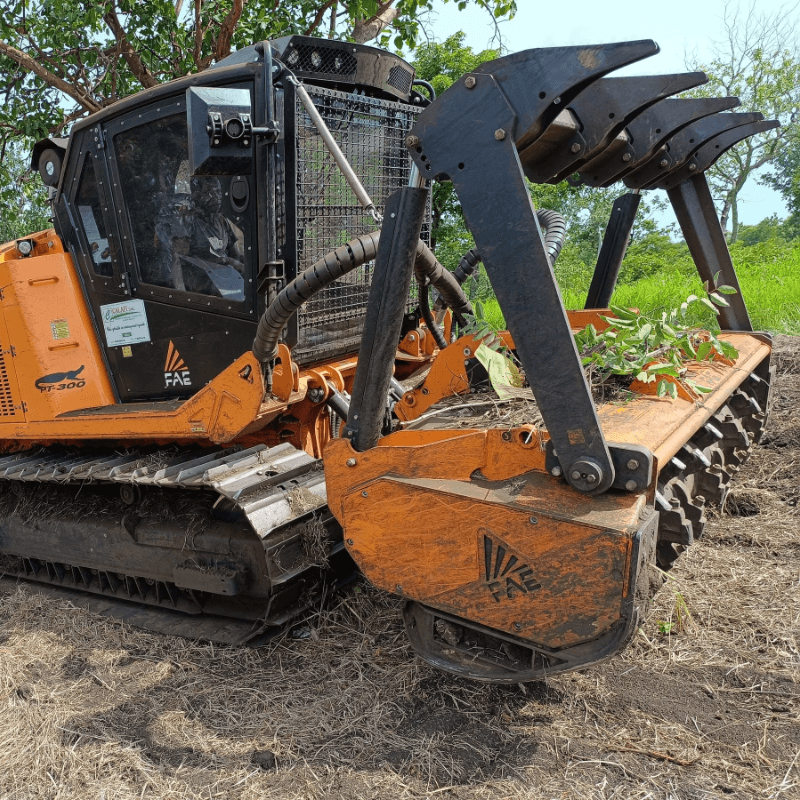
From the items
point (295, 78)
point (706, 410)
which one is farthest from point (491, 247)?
point (295, 78)

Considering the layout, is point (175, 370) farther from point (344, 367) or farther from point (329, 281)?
point (329, 281)

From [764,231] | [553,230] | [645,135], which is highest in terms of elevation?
[645,135]

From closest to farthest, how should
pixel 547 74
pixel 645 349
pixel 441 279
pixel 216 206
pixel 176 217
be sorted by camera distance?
pixel 547 74
pixel 441 279
pixel 645 349
pixel 216 206
pixel 176 217

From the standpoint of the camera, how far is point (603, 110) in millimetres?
2352

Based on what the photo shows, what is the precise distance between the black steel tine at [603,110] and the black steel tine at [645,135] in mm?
646

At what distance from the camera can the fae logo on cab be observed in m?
3.76

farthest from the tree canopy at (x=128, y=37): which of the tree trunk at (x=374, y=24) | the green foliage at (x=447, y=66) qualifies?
the green foliage at (x=447, y=66)

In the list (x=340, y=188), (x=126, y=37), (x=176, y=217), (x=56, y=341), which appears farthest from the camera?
(x=126, y=37)

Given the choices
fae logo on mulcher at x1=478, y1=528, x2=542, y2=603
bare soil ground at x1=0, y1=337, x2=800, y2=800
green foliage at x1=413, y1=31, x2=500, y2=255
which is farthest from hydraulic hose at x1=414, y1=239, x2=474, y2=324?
green foliage at x1=413, y1=31, x2=500, y2=255

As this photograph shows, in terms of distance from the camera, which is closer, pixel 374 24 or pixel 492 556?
pixel 492 556

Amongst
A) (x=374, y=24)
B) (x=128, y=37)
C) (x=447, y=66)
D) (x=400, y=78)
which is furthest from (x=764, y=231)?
(x=400, y=78)

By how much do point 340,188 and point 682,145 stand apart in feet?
5.55

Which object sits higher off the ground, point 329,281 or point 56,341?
point 329,281

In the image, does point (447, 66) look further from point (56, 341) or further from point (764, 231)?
point (764, 231)
